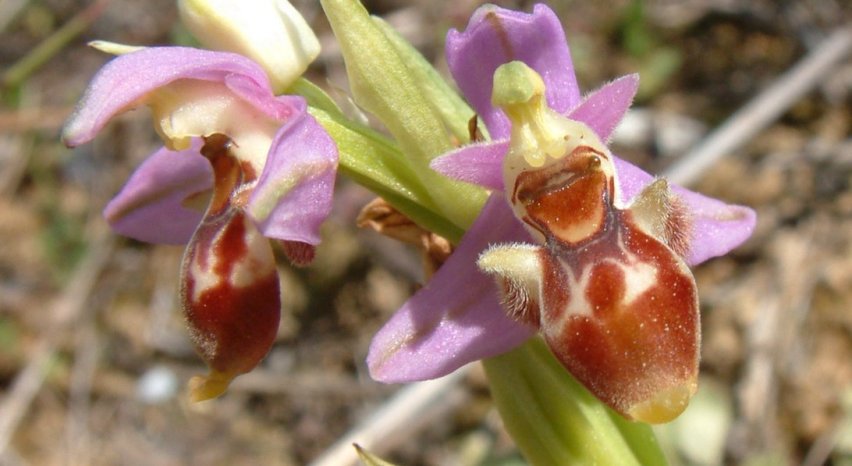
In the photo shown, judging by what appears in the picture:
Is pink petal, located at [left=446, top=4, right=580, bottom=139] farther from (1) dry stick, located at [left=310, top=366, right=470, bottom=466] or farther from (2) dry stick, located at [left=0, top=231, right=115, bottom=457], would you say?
(2) dry stick, located at [left=0, top=231, right=115, bottom=457]

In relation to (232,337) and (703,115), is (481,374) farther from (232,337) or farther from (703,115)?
(232,337)

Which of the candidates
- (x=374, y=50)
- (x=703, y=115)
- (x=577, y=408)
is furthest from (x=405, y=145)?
(x=703, y=115)

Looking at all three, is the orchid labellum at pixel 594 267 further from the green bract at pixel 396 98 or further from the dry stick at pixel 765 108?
the dry stick at pixel 765 108

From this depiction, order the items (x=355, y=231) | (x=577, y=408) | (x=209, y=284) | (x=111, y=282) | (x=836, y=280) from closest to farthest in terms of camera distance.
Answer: (x=209, y=284) < (x=577, y=408) < (x=836, y=280) < (x=355, y=231) < (x=111, y=282)

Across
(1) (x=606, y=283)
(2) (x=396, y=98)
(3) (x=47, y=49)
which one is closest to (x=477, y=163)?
(2) (x=396, y=98)

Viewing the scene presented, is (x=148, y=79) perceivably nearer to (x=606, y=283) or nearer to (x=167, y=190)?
(x=167, y=190)

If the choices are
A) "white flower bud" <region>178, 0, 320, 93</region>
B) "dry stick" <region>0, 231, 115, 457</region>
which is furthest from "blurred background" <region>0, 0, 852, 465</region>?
"white flower bud" <region>178, 0, 320, 93</region>

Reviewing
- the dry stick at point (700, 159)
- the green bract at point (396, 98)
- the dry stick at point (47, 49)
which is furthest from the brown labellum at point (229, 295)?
the dry stick at point (47, 49)
